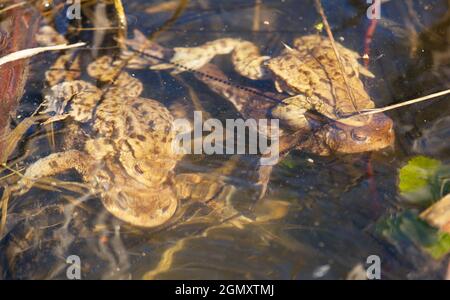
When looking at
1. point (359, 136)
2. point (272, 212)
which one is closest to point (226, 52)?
point (359, 136)

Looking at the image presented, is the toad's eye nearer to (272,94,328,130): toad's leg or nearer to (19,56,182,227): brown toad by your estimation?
(272,94,328,130): toad's leg

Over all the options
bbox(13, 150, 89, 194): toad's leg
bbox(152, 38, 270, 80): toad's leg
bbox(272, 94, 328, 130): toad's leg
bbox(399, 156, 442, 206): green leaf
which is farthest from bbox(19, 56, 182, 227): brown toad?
bbox(399, 156, 442, 206): green leaf

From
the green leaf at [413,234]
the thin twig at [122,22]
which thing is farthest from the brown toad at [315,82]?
the green leaf at [413,234]

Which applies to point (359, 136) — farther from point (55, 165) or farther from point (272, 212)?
point (55, 165)

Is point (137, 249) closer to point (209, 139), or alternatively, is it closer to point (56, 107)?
point (209, 139)

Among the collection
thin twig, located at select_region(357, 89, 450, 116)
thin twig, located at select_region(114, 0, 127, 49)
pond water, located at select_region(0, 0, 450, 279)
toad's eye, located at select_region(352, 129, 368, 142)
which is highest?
thin twig, located at select_region(114, 0, 127, 49)

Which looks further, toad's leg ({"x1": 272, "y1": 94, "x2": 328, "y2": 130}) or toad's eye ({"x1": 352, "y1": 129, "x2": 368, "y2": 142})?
toad's leg ({"x1": 272, "y1": 94, "x2": 328, "y2": 130})
